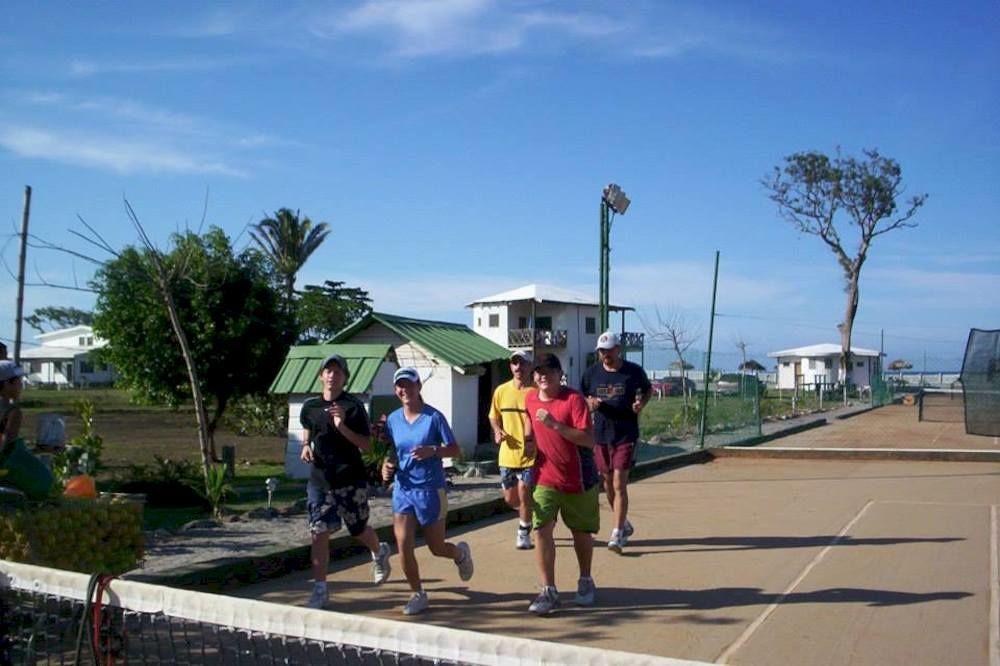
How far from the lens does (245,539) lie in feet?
30.3

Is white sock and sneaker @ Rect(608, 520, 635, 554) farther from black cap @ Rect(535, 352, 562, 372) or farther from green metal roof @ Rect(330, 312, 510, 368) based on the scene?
green metal roof @ Rect(330, 312, 510, 368)

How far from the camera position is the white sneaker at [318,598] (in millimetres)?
6621

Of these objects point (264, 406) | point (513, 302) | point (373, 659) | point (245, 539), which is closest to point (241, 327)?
point (264, 406)

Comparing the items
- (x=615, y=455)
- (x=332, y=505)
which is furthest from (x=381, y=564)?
(x=615, y=455)

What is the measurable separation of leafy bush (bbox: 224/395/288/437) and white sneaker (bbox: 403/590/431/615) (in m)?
21.2

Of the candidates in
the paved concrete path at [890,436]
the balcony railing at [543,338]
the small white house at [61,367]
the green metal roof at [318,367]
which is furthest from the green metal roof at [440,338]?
the small white house at [61,367]

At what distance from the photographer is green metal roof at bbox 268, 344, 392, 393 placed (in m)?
16.4

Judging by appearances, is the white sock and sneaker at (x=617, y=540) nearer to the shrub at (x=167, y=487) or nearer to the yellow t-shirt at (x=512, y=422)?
the yellow t-shirt at (x=512, y=422)

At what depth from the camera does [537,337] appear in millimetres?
52031

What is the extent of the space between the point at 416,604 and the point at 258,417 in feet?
81.9

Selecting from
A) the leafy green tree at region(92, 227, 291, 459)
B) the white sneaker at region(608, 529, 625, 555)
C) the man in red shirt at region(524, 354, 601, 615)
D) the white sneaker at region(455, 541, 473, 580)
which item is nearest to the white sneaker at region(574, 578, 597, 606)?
the man in red shirt at region(524, 354, 601, 615)

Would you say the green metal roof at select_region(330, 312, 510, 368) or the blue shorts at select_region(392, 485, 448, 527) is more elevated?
the green metal roof at select_region(330, 312, 510, 368)

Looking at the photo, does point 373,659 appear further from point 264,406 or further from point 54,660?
point 264,406

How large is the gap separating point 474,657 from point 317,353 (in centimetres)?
1515
